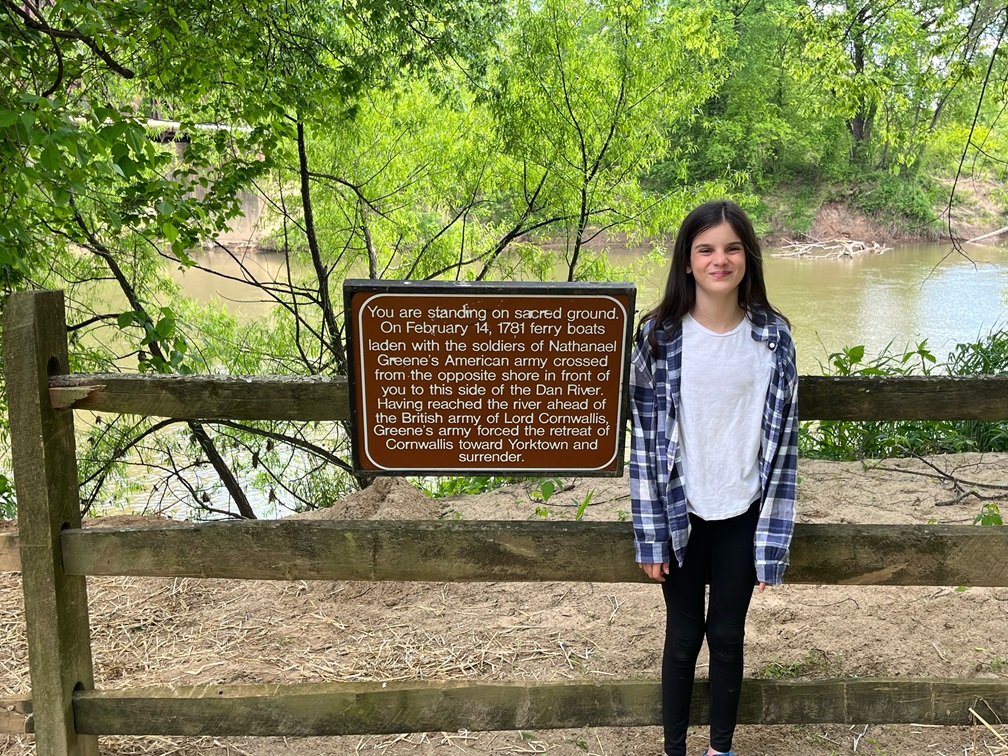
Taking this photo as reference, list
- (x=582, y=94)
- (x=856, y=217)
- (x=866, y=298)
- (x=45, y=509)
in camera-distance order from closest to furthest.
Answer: (x=45, y=509), (x=582, y=94), (x=866, y=298), (x=856, y=217)

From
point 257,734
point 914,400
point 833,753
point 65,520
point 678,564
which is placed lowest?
point 833,753

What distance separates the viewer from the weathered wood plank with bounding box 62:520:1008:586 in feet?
7.54

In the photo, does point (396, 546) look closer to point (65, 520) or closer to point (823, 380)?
point (65, 520)

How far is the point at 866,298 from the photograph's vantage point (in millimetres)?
16297

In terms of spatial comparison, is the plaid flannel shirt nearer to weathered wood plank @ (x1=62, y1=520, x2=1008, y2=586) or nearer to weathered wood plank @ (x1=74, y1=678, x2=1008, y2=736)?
weathered wood plank @ (x1=62, y1=520, x2=1008, y2=586)

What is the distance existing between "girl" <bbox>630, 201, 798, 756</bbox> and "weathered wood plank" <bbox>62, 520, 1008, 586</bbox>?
0.58 feet

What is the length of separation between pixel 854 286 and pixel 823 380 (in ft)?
56.8

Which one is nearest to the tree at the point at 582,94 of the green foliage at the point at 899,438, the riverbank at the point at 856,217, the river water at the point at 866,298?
the river water at the point at 866,298

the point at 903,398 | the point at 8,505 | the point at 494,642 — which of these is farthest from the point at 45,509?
the point at 8,505

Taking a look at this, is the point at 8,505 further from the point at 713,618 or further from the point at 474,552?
the point at 713,618

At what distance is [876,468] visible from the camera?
5340 millimetres

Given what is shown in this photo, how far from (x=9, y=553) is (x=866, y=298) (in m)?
16.5

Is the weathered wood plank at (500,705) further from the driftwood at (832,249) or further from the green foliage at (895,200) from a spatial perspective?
the green foliage at (895,200)

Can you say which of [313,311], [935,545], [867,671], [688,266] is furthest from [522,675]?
[313,311]
